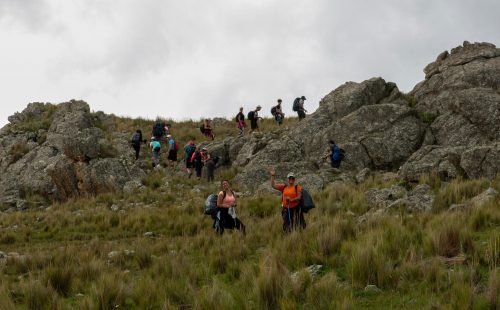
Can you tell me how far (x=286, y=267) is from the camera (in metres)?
9.48

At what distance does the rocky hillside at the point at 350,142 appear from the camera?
23.9 m

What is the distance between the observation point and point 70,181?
26469mm

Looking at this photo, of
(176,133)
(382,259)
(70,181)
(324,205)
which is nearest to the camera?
(382,259)

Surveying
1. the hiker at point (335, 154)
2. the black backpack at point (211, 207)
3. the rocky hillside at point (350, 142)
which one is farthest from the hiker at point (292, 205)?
the hiker at point (335, 154)

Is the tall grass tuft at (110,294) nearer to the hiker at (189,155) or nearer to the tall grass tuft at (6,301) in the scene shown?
the tall grass tuft at (6,301)

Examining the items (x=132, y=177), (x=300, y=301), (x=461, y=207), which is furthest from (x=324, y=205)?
(x=132, y=177)

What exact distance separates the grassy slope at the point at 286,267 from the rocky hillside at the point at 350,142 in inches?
324

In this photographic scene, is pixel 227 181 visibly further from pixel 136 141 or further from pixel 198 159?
pixel 136 141

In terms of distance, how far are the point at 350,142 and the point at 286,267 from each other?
1744cm

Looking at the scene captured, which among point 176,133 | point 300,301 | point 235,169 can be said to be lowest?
point 300,301

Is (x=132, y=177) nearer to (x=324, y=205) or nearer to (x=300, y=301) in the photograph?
(x=324, y=205)

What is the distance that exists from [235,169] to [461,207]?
1705 centimetres

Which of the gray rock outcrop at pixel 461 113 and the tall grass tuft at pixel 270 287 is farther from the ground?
the gray rock outcrop at pixel 461 113

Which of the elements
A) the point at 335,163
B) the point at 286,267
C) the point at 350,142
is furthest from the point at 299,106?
the point at 286,267
